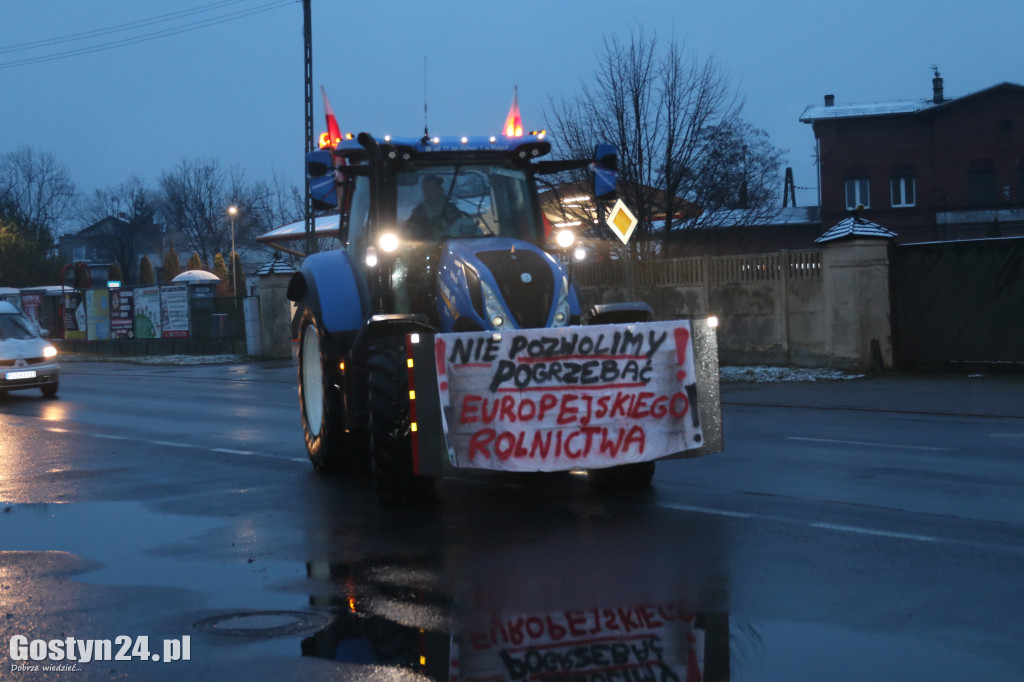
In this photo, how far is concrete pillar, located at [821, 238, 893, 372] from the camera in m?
20.6

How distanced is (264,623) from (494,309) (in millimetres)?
3502

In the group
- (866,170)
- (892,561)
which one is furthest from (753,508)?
(866,170)

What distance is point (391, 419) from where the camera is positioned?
27.0ft

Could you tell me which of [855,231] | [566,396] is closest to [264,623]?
[566,396]

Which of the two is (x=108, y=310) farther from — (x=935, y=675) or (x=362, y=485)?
(x=935, y=675)

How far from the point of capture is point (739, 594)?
19.4 ft

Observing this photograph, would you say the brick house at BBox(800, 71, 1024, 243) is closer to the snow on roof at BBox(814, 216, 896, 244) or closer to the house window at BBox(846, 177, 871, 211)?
the house window at BBox(846, 177, 871, 211)

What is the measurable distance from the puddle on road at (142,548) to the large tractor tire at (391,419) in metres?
1.20

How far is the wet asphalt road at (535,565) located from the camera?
16.7 ft

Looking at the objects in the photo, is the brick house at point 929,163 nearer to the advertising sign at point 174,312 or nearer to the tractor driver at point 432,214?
the advertising sign at point 174,312

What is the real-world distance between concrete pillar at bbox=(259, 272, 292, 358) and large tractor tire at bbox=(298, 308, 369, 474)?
20945 mm

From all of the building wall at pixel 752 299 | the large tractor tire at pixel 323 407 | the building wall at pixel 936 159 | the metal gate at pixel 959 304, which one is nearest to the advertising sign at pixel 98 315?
the building wall at pixel 752 299

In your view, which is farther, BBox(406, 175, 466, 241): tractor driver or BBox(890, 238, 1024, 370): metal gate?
BBox(890, 238, 1024, 370): metal gate

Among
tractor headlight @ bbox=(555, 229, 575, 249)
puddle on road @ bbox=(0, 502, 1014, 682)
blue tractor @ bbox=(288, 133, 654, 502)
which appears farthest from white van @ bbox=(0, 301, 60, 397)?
puddle on road @ bbox=(0, 502, 1014, 682)
